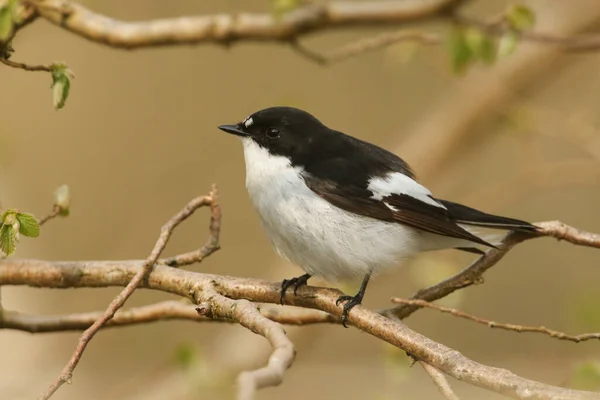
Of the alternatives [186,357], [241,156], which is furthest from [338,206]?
[241,156]

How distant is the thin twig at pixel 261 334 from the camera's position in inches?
71.2

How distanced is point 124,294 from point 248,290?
494mm

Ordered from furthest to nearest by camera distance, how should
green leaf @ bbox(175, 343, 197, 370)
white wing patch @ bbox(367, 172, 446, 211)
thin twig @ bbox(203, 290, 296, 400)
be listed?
white wing patch @ bbox(367, 172, 446, 211)
green leaf @ bbox(175, 343, 197, 370)
thin twig @ bbox(203, 290, 296, 400)

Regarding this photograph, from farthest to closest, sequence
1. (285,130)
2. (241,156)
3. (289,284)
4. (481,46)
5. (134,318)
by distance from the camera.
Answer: (241,156) < (481,46) < (285,130) < (134,318) < (289,284)

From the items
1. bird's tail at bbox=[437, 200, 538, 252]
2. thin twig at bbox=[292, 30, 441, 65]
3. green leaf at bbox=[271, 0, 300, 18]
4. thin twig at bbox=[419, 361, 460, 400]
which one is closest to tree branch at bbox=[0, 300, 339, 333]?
bird's tail at bbox=[437, 200, 538, 252]

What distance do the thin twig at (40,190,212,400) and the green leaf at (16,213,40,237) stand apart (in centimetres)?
29

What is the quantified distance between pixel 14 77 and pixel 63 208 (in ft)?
12.3

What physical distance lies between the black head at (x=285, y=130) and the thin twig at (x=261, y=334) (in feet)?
3.42

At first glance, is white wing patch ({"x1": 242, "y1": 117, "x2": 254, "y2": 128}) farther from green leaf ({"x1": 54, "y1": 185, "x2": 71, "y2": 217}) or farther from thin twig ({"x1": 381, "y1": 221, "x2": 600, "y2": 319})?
thin twig ({"x1": 381, "y1": 221, "x2": 600, "y2": 319})

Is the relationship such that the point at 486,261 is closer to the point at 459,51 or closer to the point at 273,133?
the point at 273,133

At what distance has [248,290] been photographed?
289 centimetres

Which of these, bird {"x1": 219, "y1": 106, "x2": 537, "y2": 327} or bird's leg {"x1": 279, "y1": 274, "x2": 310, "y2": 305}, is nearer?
bird's leg {"x1": 279, "y1": 274, "x2": 310, "y2": 305}

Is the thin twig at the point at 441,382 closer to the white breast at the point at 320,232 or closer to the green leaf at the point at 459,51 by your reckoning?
the white breast at the point at 320,232

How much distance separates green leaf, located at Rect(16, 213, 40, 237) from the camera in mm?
2408
